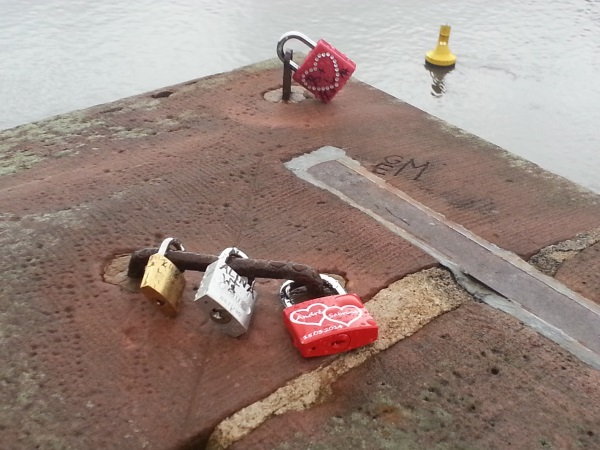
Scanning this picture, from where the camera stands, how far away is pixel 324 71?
331 cm

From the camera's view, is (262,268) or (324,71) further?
(324,71)

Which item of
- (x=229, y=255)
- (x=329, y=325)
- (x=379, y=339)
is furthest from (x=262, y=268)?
(x=379, y=339)

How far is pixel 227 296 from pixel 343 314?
0.33 metres

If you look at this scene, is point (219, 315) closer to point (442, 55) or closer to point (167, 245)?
point (167, 245)

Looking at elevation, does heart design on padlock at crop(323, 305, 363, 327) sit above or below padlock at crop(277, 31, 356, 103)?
below

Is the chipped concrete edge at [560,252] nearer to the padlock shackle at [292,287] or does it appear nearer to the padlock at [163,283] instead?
the padlock shackle at [292,287]

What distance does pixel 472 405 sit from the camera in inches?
65.4

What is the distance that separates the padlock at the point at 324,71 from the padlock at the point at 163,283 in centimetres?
171

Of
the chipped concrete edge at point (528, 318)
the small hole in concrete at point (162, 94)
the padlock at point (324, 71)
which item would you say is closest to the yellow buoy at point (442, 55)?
the padlock at point (324, 71)

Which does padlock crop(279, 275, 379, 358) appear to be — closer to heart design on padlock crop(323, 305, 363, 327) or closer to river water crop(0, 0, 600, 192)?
heart design on padlock crop(323, 305, 363, 327)

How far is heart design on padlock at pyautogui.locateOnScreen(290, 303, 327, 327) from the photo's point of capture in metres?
1.75

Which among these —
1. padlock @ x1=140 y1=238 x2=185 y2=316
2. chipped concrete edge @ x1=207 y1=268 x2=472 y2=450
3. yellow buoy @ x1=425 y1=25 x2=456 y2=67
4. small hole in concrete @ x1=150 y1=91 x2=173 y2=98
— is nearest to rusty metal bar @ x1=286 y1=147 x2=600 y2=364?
chipped concrete edge @ x1=207 y1=268 x2=472 y2=450

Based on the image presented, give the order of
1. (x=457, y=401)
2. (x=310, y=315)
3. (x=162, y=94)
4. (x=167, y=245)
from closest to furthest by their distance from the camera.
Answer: (x=457, y=401), (x=310, y=315), (x=167, y=245), (x=162, y=94)

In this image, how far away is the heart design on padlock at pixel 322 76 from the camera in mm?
3297
